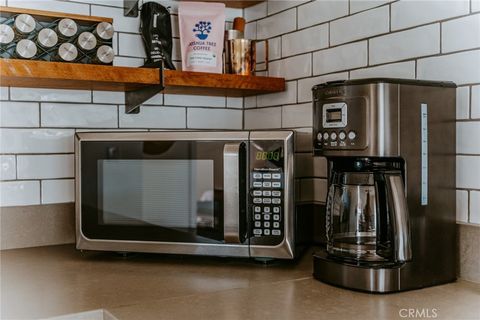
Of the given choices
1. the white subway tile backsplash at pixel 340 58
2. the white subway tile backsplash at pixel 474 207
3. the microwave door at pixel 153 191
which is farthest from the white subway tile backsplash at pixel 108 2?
the white subway tile backsplash at pixel 474 207

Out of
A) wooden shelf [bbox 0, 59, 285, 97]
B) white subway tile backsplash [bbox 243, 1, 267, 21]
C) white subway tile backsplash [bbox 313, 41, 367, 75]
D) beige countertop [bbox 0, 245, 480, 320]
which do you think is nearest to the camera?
beige countertop [bbox 0, 245, 480, 320]

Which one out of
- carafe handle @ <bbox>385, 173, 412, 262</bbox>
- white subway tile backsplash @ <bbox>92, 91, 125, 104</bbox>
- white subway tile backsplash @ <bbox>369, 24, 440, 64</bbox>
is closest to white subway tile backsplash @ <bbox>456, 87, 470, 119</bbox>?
white subway tile backsplash @ <bbox>369, 24, 440, 64</bbox>

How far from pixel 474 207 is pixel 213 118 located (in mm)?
881

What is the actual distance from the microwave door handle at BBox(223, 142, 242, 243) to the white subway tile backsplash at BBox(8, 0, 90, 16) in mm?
640

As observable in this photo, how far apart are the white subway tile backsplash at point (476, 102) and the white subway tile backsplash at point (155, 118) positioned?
877 millimetres

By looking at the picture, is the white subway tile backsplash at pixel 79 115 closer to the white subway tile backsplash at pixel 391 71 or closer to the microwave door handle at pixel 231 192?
the microwave door handle at pixel 231 192

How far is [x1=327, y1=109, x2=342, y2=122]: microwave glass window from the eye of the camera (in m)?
1.09

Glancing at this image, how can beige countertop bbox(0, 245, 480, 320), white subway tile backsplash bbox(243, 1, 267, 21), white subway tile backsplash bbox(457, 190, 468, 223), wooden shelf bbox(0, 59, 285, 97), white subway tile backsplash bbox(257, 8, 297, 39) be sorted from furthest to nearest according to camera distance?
white subway tile backsplash bbox(243, 1, 267, 21), white subway tile backsplash bbox(257, 8, 297, 39), wooden shelf bbox(0, 59, 285, 97), white subway tile backsplash bbox(457, 190, 468, 223), beige countertop bbox(0, 245, 480, 320)

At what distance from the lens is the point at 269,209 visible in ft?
4.18

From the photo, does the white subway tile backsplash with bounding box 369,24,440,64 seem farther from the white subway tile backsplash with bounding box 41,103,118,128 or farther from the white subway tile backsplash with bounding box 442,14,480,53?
the white subway tile backsplash with bounding box 41,103,118,128

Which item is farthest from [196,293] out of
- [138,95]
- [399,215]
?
[138,95]

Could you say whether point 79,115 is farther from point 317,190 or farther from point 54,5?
point 317,190

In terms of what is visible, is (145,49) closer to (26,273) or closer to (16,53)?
(16,53)

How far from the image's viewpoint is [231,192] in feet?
4.23
